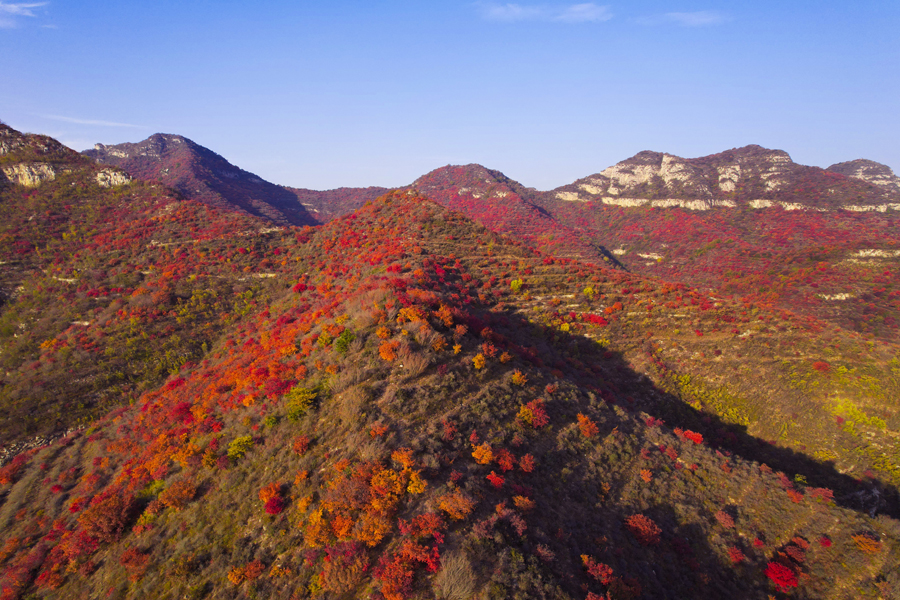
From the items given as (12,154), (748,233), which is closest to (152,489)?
(12,154)

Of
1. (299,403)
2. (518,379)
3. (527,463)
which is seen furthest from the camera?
(518,379)

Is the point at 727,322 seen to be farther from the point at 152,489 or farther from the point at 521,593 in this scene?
the point at 152,489

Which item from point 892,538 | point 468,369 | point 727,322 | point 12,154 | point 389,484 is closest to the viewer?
point 389,484

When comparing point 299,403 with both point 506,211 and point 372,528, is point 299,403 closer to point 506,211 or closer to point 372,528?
point 372,528

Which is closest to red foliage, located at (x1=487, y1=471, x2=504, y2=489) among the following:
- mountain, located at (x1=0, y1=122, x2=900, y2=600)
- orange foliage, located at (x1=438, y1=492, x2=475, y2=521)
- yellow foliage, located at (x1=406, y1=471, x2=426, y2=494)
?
mountain, located at (x1=0, y1=122, x2=900, y2=600)

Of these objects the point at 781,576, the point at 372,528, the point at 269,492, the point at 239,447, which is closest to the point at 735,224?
the point at 781,576
